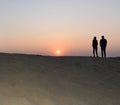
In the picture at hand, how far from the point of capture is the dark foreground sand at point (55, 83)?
14.0m

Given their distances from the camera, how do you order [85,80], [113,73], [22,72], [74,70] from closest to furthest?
[22,72] < [85,80] < [74,70] < [113,73]

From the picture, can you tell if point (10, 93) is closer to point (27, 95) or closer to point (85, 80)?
point (27, 95)

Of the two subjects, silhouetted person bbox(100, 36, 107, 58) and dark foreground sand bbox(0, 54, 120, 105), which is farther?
silhouetted person bbox(100, 36, 107, 58)

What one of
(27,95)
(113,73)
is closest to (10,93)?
(27,95)

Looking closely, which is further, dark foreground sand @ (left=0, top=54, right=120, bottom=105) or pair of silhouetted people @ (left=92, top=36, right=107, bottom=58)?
pair of silhouetted people @ (left=92, top=36, right=107, bottom=58)

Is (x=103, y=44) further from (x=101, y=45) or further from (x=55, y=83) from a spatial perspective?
(x=55, y=83)

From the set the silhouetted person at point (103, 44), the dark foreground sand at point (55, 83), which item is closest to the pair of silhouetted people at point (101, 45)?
the silhouetted person at point (103, 44)

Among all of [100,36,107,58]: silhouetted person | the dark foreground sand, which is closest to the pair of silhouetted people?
[100,36,107,58]: silhouetted person

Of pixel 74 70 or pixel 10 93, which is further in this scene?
pixel 74 70

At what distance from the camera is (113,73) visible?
2073 cm

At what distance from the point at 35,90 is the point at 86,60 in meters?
9.09

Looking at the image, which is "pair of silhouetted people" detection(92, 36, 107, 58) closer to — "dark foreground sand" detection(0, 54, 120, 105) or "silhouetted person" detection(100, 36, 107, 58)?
"silhouetted person" detection(100, 36, 107, 58)

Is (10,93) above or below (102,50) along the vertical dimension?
below

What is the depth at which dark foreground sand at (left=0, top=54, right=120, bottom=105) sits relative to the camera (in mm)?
13983
